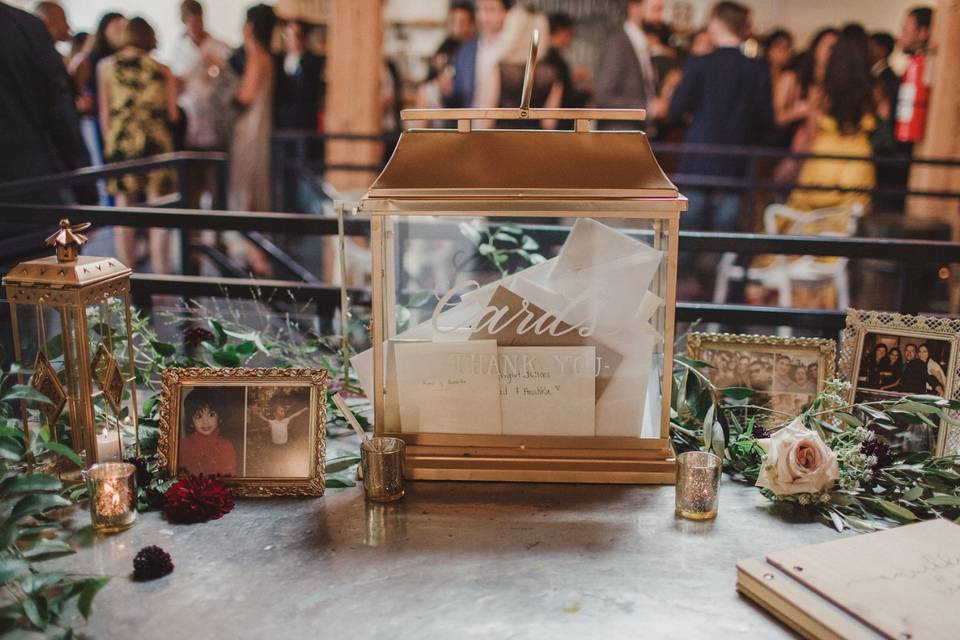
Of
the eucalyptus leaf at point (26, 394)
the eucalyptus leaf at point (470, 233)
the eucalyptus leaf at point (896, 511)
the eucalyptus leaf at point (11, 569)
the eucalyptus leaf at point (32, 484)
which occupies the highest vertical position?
the eucalyptus leaf at point (470, 233)

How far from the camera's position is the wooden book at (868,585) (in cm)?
75

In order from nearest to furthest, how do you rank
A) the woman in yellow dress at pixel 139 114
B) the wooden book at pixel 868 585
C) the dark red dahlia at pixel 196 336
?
the wooden book at pixel 868 585 → the dark red dahlia at pixel 196 336 → the woman in yellow dress at pixel 139 114

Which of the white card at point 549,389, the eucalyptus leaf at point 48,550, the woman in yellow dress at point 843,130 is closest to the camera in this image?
the eucalyptus leaf at point 48,550

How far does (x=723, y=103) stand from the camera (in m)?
4.38

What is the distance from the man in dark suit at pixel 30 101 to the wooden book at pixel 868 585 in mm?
2494

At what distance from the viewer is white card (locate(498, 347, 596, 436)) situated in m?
1.09

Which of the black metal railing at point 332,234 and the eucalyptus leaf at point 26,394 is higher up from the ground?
the black metal railing at point 332,234

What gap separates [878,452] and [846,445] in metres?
0.05

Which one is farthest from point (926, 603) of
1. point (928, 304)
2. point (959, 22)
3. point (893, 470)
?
point (959, 22)

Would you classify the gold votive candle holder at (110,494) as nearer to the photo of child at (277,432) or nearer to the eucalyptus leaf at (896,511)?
the photo of child at (277,432)

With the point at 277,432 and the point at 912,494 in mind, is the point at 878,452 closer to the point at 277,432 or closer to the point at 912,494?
the point at 912,494

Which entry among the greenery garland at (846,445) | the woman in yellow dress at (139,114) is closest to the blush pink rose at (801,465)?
the greenery garland at (846,445)

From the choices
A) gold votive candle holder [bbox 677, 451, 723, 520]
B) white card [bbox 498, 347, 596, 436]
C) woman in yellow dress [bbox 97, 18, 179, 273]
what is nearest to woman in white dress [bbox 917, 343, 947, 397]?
gold votive candle holder [bbox 677, 451, 723, 520]

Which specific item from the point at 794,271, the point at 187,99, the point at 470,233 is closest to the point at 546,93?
the point at 187,99
